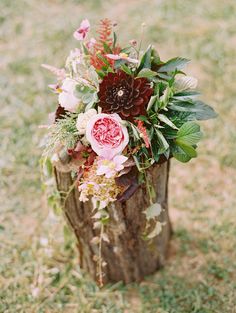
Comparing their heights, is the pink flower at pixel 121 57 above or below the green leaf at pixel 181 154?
above

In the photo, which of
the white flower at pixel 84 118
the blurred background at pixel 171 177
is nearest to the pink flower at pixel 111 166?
the white flower at pixel 84 118

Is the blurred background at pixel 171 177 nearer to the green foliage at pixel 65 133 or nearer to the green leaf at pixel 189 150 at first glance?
the green foliage at pixel 65 133

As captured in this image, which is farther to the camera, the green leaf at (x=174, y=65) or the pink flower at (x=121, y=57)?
the green leaf at (x=174, y=65)

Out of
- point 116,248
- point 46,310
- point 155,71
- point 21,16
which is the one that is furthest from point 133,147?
point 21,16

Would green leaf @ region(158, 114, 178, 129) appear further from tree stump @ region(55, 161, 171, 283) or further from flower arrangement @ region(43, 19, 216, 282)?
tree stump @ region(55, 161, 171, 283)

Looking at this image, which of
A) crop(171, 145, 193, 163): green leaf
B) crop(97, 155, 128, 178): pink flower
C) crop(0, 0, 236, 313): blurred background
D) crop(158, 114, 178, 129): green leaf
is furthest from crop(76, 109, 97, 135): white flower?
crop(0, 0, 236, 313): blurred background

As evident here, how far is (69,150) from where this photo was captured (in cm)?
200

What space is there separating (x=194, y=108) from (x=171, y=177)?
120cm

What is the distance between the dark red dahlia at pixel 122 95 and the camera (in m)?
1.95

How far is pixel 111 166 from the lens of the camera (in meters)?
1.89

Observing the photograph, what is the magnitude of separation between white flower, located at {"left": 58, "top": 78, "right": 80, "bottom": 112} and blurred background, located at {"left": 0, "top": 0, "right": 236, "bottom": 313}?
2.55ft

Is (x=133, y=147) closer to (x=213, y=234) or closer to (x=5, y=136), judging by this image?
(x=213, y=234)

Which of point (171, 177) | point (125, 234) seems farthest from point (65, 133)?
point (171, 177)

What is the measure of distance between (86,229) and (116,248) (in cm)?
19
